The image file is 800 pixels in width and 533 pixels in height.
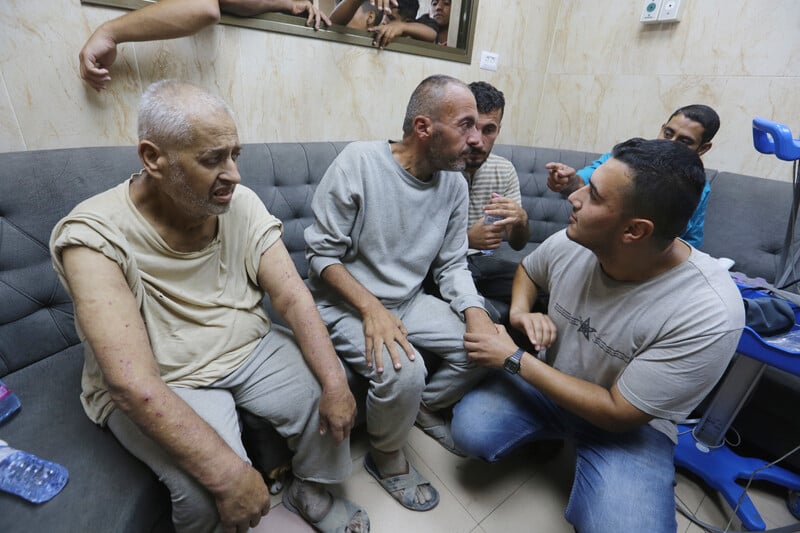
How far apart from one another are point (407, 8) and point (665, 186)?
1.78m

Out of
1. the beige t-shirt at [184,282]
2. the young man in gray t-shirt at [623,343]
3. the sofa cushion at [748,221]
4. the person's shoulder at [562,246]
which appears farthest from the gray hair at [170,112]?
the sofa cushion at [748,221]

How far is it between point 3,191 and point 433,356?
4.59ft

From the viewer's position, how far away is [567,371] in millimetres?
1134

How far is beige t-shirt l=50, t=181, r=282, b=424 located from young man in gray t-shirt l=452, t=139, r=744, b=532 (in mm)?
695

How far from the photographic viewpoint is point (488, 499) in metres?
1.24

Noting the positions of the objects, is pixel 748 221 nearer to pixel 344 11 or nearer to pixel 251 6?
pixel 344 11

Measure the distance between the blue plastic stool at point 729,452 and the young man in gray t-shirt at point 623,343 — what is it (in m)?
0.33

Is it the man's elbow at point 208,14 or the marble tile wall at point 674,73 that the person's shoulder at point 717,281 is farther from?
the man's elbow at point 208,14

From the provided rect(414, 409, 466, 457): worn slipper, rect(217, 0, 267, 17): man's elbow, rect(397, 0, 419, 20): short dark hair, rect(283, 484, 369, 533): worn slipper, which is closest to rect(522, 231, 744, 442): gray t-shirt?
rect(414, 409, 466, 457): worn slipper

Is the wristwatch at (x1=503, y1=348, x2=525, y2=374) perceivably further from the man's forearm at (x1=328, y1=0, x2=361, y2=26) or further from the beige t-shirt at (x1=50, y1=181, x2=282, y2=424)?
the man's forearm at (x1=328, y1=0, x2=361, y2=26)

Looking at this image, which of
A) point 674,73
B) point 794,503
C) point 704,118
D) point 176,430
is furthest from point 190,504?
point 674,73

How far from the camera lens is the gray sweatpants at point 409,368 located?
1090 millimetres

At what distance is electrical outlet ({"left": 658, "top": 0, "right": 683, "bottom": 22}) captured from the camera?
6.63ft

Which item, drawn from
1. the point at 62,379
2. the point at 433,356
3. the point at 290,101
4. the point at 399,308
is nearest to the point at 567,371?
the point at 433,356
